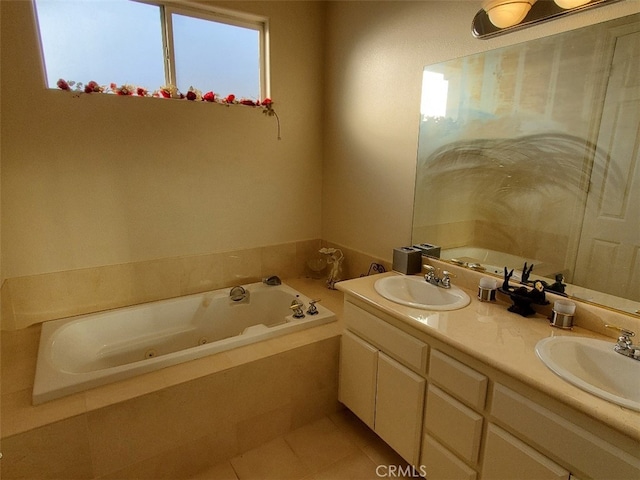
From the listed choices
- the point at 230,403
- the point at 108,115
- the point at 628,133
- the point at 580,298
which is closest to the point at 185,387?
the point at 230,403

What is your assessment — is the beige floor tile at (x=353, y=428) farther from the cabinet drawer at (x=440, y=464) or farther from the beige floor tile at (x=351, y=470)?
the cabinet drawer at (x=440, y=464)

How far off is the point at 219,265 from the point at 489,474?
2010mm

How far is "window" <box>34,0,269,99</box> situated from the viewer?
195 cm

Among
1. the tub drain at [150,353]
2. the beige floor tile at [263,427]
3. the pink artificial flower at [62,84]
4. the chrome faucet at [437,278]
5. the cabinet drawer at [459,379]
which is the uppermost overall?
the pink artificial flower at [62,84]

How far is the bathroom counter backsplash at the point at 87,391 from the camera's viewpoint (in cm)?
139

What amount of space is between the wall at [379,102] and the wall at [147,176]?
19 centimetres

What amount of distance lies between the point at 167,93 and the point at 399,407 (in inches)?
88.0

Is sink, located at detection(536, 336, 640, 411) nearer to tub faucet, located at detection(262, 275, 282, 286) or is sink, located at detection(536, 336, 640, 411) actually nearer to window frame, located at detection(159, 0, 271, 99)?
tub faucet, located at detection(262, 275, 282, 286)

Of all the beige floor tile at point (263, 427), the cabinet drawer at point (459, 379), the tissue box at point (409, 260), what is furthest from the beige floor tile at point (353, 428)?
the tissue box at point (409, 260)

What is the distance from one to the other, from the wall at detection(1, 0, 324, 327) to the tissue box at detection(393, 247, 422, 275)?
1110mm

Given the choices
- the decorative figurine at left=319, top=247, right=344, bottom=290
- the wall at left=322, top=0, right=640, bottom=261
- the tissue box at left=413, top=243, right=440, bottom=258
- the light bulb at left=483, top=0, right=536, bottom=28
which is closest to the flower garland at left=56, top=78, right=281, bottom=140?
the wall at left=322, top=0, right=640, bottom=261

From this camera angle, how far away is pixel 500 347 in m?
1.24

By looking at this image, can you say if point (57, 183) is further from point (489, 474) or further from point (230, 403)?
point (489, 474)

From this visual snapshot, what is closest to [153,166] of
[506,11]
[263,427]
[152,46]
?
[152,46]
